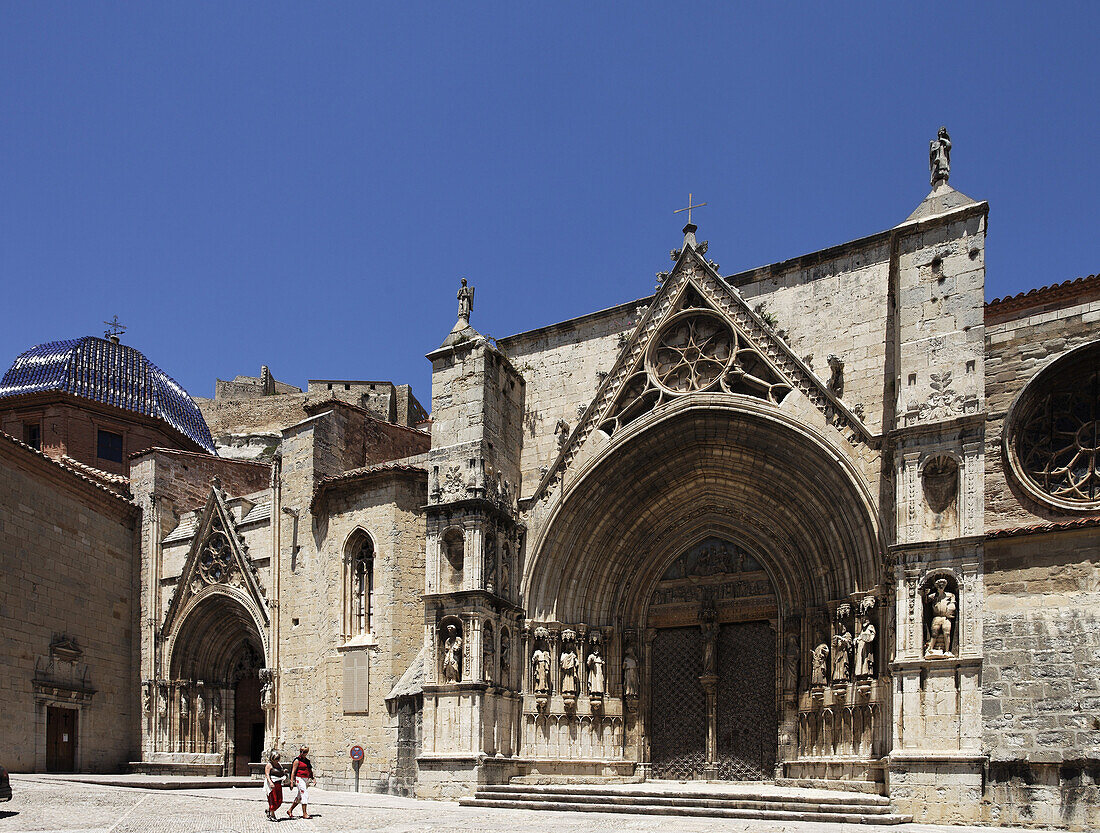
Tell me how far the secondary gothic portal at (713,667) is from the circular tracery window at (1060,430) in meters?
4.22

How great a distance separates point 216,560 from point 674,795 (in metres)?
12.3

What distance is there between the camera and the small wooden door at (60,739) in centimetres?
2062

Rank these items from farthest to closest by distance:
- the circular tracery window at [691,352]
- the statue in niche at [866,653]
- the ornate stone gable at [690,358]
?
1. the circular tracery window at [691,352]
2. the ornate stone gable at [690,358]
3. the statue in niche at [866,653]

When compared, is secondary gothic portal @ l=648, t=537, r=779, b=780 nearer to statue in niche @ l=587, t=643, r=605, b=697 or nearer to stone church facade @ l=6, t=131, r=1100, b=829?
stone church facade @ l=6, t=131, r=1100, b=829

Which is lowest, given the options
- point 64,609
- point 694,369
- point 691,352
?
point 64,609

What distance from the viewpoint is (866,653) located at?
46.1 feet

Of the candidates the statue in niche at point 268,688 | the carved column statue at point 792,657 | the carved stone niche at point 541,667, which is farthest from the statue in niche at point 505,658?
the statue in niche at point 268,688

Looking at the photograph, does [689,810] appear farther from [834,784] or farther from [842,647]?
[842,647]

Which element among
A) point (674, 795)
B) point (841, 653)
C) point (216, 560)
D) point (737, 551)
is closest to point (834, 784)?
point (841, 653)

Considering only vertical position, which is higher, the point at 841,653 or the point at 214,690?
the point at 841,653

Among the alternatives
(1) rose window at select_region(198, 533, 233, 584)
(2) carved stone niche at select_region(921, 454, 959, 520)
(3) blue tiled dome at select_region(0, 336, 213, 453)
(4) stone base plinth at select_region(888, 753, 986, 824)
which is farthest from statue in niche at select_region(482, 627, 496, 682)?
(3) blue tiled dome at select_region(0, 336, 213, 453)

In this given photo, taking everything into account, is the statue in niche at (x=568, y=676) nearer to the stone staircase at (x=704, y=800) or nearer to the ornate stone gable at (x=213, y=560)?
the stone staircase at (x=704, y=800)

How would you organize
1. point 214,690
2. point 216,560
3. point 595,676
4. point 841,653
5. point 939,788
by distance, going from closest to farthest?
point 939,788
point 841,653
point 595,676
point 216,560
point 214,690

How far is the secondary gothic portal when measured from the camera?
16.2 meters
